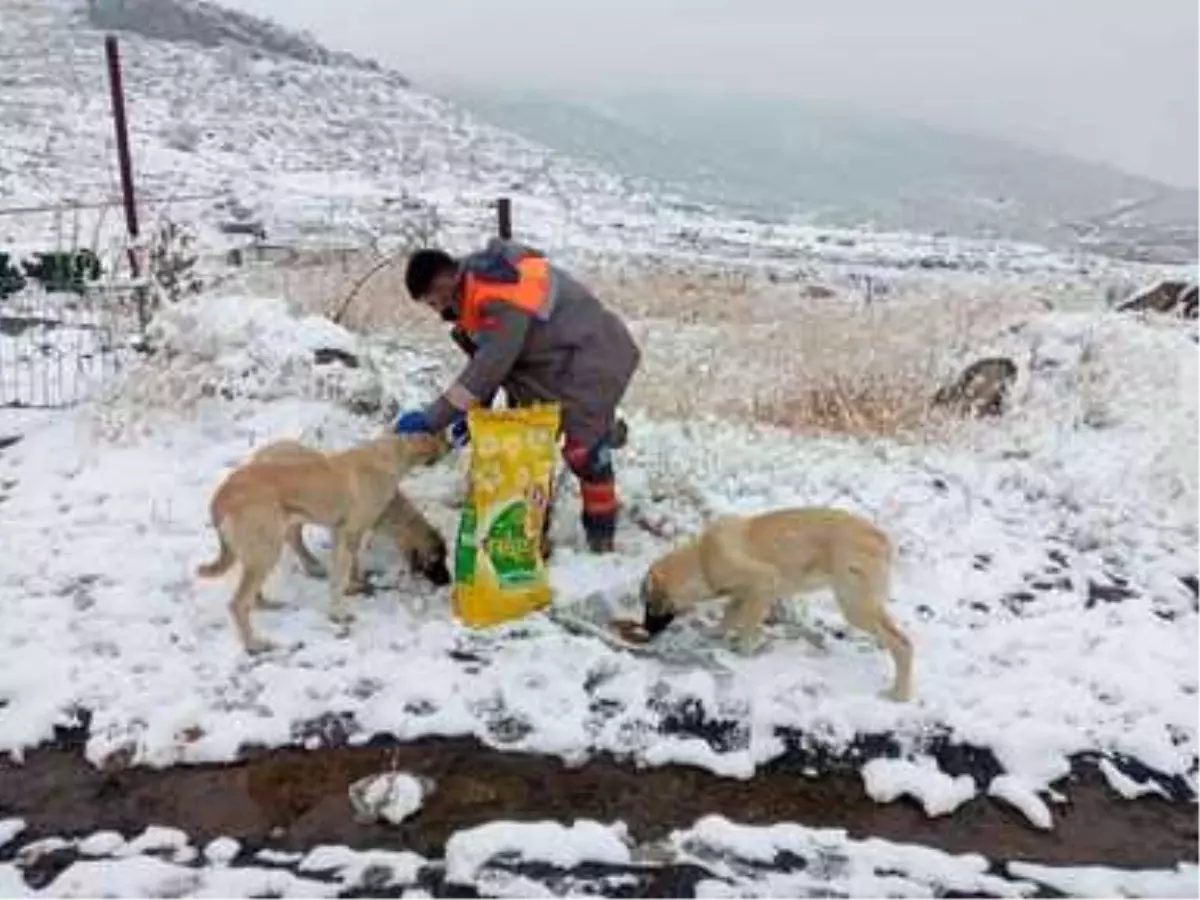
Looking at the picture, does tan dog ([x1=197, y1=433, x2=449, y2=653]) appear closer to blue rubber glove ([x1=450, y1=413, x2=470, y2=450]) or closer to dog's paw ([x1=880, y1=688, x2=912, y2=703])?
blue rubber glove ([x1=450, y1=413, x2=470, y2=450])

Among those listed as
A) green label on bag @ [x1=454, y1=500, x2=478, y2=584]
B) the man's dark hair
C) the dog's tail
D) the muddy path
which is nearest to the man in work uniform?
the man's dark hair

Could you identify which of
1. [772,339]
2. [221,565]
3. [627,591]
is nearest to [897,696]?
[627,591]

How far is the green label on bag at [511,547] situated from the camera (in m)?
5.57

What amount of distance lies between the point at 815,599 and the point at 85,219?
52.1ft

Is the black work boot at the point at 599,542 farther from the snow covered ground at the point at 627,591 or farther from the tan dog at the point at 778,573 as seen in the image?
the tan dog at the point at 778,573

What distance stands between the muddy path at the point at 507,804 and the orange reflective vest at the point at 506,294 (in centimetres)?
182

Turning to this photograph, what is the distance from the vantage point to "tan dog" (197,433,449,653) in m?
5.20

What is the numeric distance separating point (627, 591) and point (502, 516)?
71 cm

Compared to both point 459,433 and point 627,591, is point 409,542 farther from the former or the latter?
point 627,591

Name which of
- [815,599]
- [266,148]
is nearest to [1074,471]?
[815,599]

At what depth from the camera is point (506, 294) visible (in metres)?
5.55

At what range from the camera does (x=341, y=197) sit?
2562cm

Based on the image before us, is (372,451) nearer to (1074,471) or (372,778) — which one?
(372,778)

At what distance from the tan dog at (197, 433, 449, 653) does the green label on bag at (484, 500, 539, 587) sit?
17.8 inches
